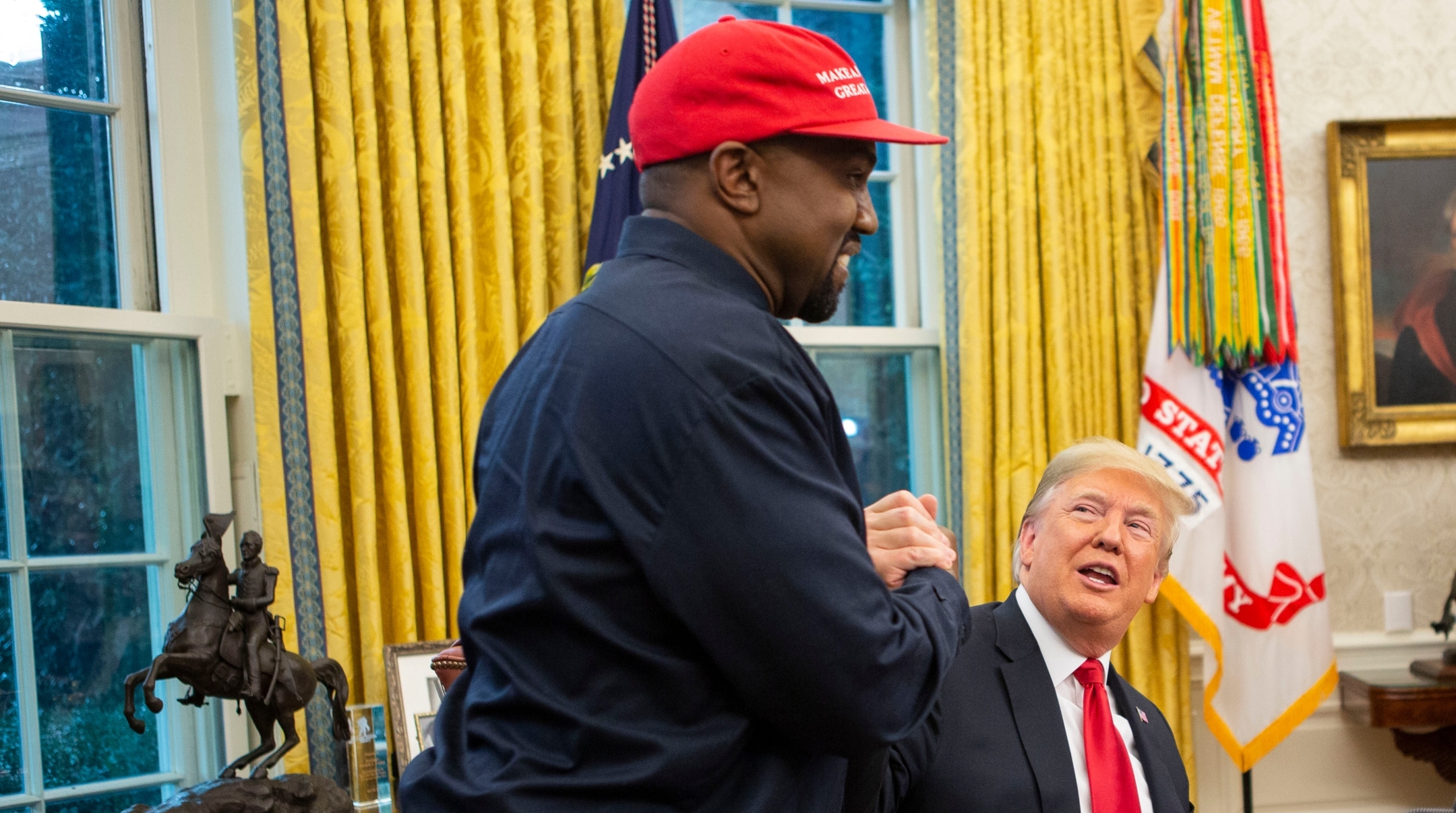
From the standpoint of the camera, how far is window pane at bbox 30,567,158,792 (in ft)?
8.07

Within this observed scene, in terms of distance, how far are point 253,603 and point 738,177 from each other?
1.51 meters

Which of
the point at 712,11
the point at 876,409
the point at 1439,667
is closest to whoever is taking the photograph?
the point at 1439,667

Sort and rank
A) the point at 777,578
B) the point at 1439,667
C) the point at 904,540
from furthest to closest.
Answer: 1. the point at 1439,667
2. the point at 904,540
3. the point at 777,578

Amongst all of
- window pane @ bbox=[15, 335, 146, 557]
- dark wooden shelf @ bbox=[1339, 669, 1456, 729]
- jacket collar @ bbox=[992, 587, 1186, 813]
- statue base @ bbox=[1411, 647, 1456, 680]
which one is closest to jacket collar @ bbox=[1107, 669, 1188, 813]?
jacket collar @ bbox=[992, 587, 1186, 813]

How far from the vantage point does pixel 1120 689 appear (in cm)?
204

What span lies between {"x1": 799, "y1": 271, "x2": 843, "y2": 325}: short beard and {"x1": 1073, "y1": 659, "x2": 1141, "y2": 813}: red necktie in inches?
42.4

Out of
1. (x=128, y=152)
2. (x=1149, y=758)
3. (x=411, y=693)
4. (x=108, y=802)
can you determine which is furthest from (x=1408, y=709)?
(x=128, y=152)

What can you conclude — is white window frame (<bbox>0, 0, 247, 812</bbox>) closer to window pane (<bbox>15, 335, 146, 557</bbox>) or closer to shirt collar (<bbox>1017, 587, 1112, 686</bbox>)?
window pane (<bbox>15, 335, 146, 557</bbox>)

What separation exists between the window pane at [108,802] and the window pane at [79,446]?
0.49 m

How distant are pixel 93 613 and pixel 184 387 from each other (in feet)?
1.67

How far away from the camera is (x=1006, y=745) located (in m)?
1.86

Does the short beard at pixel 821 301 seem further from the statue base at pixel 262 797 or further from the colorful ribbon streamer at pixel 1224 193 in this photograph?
the colorful ribbon streamer at pixel 1224 193

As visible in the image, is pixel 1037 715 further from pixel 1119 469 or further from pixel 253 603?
pixel 253 603

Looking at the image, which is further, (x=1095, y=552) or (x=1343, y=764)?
(x=1343, y=764)
